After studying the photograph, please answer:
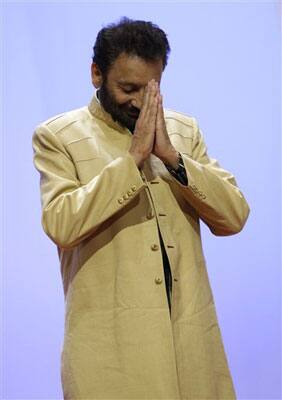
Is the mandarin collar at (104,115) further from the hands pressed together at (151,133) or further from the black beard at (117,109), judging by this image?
the hands pressed together at (151,133)

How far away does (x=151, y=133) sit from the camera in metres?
2.40

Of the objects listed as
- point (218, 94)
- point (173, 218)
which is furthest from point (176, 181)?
point (218, 94)

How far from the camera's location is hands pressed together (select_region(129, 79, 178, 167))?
7.91 feet

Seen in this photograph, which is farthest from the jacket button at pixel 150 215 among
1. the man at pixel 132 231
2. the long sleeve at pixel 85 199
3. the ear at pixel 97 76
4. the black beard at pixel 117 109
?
the ear at pixel 97 76

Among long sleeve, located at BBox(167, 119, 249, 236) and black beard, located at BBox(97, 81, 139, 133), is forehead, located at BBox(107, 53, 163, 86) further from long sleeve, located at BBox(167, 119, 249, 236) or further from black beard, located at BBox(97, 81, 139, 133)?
long sleeve, located at BBox(167, 119, 249, 236)

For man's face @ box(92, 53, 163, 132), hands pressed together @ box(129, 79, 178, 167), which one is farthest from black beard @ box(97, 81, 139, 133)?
hands pressed together @ box(129, 79, 178, 167)

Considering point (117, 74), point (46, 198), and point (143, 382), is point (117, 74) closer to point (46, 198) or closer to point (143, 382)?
point (46, 198)

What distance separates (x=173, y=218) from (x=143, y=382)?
0.47 meters

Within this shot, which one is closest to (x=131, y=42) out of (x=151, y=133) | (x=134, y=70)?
(x=134, y=70)

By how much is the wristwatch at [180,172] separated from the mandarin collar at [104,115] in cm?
22

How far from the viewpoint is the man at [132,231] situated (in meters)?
2.38

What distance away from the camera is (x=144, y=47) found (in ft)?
8.22

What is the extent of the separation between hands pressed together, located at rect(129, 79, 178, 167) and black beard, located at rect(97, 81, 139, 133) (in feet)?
0.35

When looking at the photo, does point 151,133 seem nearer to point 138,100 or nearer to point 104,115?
point 138,100
